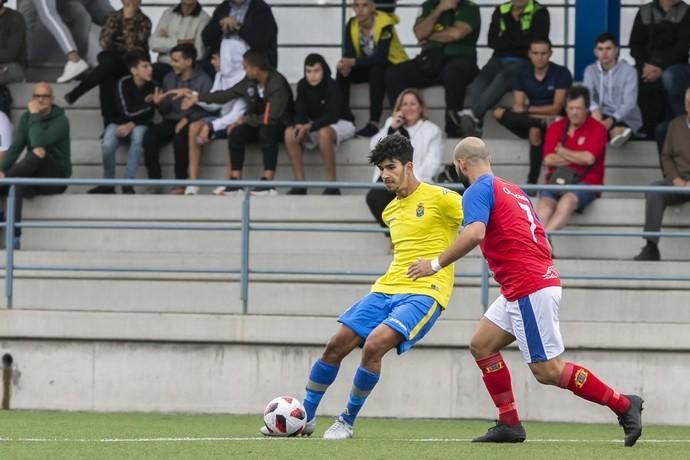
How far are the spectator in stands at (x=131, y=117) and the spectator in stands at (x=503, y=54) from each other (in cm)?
311

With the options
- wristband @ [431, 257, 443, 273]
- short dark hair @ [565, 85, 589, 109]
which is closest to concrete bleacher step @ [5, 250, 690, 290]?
short dark hair @ [565, 85, 589, 109]

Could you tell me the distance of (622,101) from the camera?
51.0ft

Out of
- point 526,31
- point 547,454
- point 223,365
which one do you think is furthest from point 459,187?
point 547,454

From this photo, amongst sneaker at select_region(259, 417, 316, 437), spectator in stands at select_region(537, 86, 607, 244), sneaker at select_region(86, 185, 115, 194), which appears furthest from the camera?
sneaker at select_region(86, 185, 115, 194)

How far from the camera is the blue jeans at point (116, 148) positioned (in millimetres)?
16141

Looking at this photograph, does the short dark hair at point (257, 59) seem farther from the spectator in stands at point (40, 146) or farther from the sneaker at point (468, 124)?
the sneaker at point (468, 124)

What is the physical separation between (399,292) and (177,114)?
23.3 ft

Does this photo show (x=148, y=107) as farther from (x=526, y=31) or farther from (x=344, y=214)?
(x=526, y=31)

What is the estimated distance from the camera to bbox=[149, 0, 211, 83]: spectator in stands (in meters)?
17.2

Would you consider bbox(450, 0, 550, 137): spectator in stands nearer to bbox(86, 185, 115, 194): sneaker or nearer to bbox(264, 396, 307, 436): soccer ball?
bbox(86, 185, 115, 194): sneaker

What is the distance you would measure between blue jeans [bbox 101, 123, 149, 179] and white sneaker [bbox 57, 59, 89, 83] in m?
1.44

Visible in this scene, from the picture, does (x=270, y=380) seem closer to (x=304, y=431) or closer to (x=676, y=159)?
(x=304, y=431)

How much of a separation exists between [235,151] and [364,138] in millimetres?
1348

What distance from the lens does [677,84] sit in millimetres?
15578
